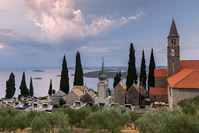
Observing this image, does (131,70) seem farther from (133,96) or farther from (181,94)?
(181,94)

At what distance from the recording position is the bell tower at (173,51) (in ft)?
113

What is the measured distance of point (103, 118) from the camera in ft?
50.4

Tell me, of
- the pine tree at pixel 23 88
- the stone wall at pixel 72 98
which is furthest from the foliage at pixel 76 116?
the pine tree at pixel 23 88

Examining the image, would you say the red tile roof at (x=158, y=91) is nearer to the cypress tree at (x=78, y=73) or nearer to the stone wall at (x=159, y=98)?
the stone wall at (x=159, y=98)

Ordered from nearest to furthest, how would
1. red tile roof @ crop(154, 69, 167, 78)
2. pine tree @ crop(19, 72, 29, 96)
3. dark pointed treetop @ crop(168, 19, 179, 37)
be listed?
dark pointed treetop @ crop(168, 19, 179, 37)
red tile roof @ crop(154, 69, 167, 78)
pine tree @ crop(19, 72, 29, 96)

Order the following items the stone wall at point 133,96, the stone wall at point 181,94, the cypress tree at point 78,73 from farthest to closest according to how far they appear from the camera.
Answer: the cypress tree at point 78,73 → the stone wall at point 133,96 → the stone wall at point 181,94

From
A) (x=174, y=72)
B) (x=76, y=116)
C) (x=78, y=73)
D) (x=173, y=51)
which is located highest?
(x=173, y=51)

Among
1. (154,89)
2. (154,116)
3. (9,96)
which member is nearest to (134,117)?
(154,116)

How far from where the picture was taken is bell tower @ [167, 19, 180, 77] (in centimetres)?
3447

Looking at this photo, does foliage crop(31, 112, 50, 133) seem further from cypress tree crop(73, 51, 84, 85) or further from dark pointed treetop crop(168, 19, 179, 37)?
dark pointed treetop crop(168, 19, 179, 37)

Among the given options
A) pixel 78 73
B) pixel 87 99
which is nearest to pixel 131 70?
pixel 87 99

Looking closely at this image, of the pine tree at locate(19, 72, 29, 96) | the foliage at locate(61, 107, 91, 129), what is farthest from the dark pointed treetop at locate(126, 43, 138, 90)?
the pine tree at locate(19, 72, 29, 96)

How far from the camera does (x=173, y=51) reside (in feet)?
116

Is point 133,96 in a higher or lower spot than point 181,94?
lower
